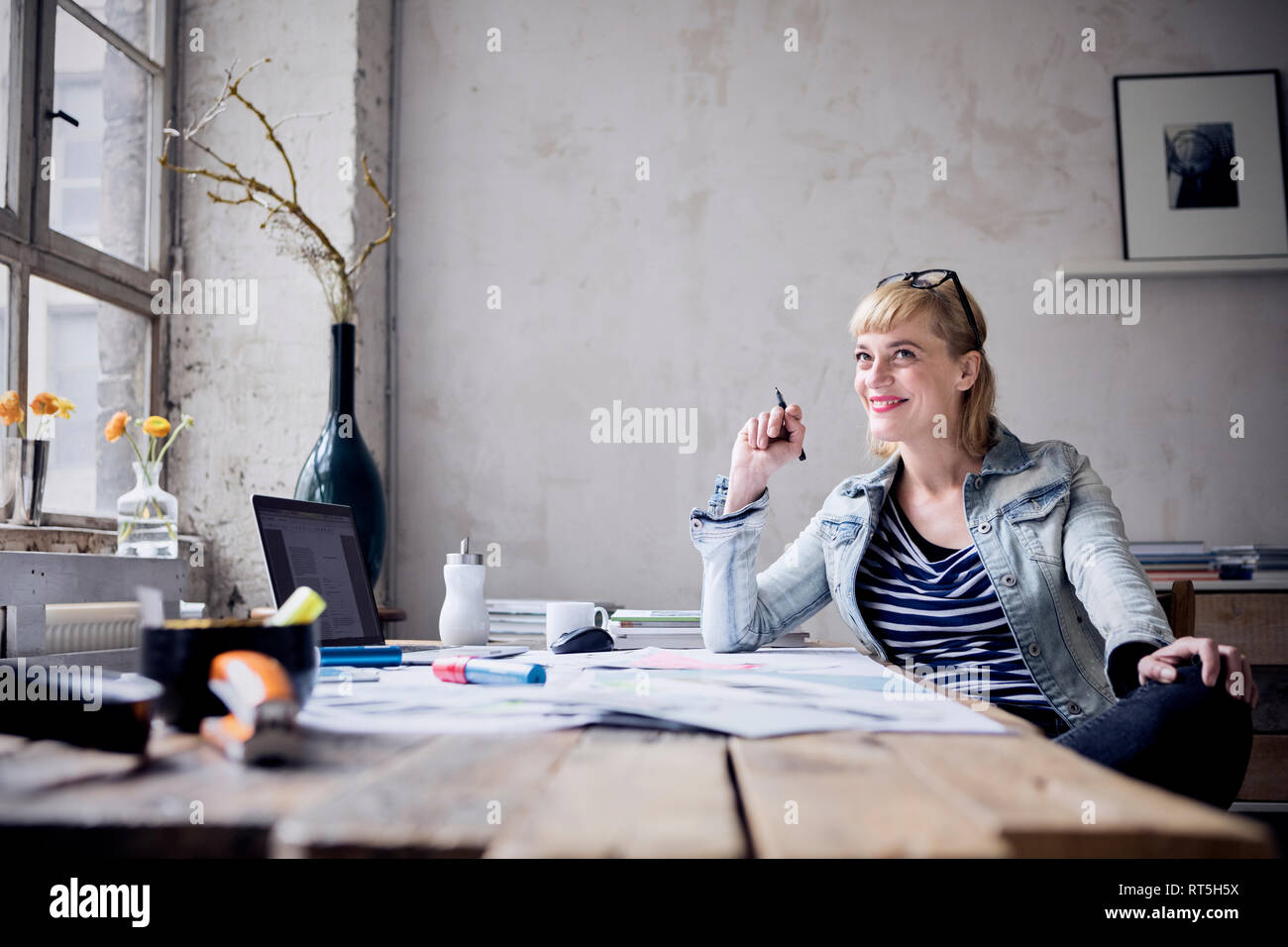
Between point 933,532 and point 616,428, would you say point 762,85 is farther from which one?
point 933,532

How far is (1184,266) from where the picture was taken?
265cm

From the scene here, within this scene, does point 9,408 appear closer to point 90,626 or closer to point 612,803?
point 90,626

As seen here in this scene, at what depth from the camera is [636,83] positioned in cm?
285

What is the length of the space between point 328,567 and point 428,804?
1.17 metres

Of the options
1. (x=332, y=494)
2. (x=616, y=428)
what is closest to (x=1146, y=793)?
(x=332, y=494)

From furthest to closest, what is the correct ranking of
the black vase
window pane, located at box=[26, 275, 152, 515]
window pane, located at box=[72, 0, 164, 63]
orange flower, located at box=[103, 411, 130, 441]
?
window pane, located at box=[72, 0, 164, 63], window pane, located at box=[26, 275, 152, 515], the black vase, orange flower, located at box=[103, 411, 130, 441]

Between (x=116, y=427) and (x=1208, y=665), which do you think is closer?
(x=1208, y=665)

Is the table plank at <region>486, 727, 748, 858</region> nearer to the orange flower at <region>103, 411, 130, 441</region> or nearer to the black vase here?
the black vase

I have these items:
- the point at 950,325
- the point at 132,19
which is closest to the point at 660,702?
the point at 950,325

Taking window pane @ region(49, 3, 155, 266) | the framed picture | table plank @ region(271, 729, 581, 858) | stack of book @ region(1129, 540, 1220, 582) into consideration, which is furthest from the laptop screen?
the framed picture

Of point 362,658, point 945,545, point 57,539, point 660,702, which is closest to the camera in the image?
point 660,702

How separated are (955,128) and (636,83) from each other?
946mm

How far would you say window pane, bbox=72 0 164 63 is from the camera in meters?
2.44

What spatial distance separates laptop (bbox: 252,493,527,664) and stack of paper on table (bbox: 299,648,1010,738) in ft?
1.25
